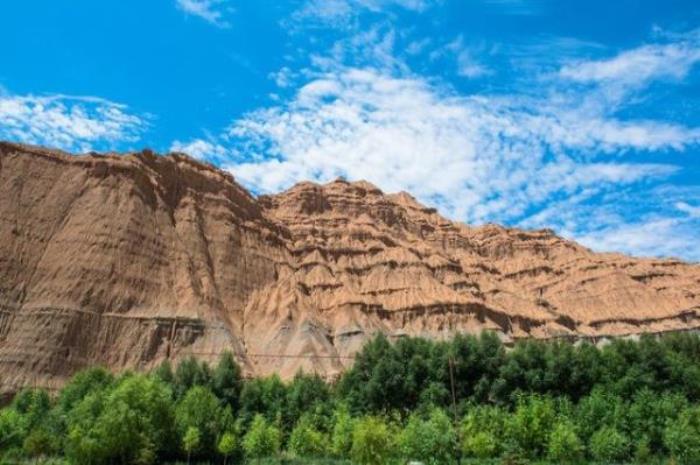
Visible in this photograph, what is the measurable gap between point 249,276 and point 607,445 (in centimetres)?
8415

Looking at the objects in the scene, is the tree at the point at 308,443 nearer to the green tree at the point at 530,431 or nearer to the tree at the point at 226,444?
the tree at the point at 226,444

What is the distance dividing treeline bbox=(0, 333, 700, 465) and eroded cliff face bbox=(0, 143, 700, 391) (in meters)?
27.4

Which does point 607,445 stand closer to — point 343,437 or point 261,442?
point 343,437

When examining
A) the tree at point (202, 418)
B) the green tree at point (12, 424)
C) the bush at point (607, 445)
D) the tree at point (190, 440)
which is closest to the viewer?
the bush at point (607, 445)

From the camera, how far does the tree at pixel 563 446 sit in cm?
4209

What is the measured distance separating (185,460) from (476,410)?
22123 mm

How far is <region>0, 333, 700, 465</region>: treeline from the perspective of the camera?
42.8 m

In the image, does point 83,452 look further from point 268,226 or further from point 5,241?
point 268,226

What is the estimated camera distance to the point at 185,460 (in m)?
48.6

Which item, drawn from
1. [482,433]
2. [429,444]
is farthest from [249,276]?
[429,444]

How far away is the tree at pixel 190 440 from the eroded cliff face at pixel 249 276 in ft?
137

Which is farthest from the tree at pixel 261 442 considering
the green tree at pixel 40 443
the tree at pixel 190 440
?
the green tree at pixel 40 443

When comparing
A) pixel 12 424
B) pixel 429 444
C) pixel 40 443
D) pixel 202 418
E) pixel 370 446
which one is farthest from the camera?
pixel 12 424

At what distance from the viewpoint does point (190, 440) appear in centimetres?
4675
